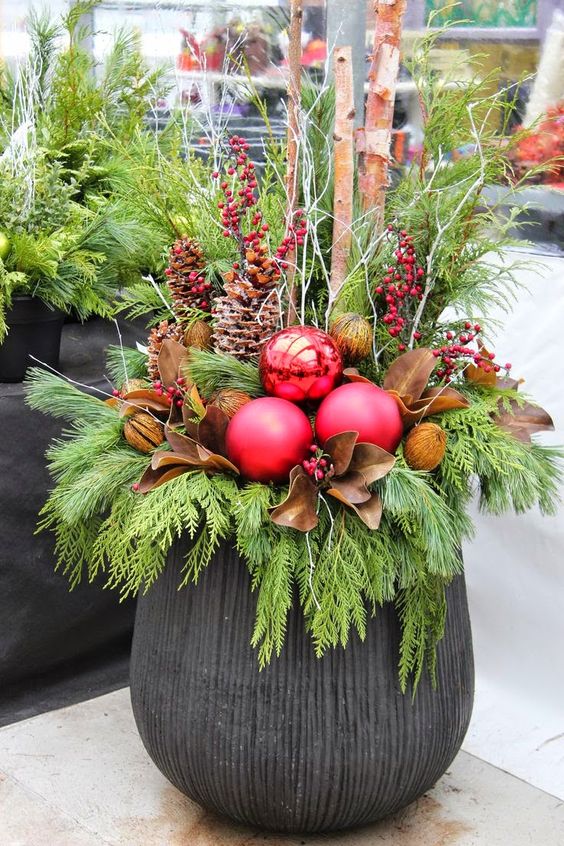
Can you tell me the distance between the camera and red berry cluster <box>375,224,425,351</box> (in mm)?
1652

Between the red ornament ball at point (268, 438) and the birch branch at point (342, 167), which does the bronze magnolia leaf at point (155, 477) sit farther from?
the birch branch at point (342, 167)

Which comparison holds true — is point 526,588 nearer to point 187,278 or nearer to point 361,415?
point 361,415

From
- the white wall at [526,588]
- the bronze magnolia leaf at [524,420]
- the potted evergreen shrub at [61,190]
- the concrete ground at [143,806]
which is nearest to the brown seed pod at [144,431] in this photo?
the potted evergreen shrub at [61,190]

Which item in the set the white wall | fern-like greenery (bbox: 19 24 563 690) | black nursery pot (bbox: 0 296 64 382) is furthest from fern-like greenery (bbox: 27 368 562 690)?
the white wall

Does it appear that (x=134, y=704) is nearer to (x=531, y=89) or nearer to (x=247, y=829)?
(x=247, y=829)

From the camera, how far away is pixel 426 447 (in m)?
1.55

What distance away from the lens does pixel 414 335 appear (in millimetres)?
1688

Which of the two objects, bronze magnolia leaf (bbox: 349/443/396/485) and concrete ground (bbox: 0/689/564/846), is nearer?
bronze magnolia leaf (bbox: 349/443/396/485)

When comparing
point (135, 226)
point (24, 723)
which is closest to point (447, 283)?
point (135, 226)

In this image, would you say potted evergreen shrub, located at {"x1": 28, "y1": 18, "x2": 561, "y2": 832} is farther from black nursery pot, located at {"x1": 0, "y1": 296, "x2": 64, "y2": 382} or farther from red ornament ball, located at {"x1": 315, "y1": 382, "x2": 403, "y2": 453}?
black nursery pot, located at {"x1": 0, "y1": 296, "x2": 64, "y2": 382}

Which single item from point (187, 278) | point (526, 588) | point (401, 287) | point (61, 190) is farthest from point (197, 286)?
point (526, 588)

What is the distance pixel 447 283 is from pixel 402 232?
0.11m

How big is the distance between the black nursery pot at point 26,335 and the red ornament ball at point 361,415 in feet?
2.60

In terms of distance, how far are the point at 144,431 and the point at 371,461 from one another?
0.39 m
